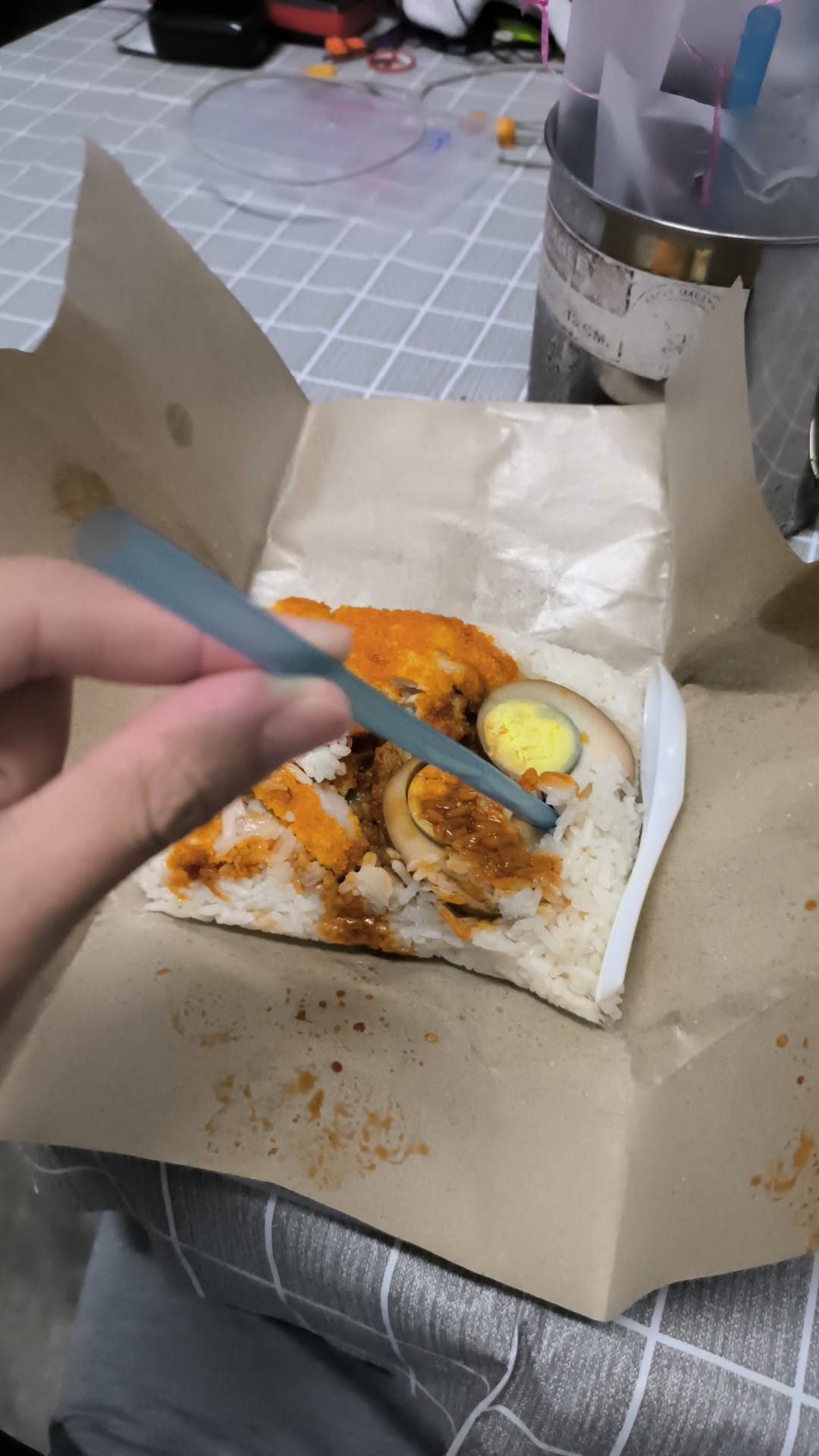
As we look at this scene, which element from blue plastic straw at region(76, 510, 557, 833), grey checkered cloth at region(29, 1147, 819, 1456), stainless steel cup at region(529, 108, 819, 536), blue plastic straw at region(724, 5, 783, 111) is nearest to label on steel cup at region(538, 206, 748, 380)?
stainless steel cup at region(529, 108, 819, 536)

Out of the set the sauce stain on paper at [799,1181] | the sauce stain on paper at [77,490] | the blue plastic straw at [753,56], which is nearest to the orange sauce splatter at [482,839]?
the sauce stain on paper at [799,1181]

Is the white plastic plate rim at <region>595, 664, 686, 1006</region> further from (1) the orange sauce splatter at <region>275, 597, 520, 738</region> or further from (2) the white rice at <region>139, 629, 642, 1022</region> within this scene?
(1) the orange sauce splatter at <region>275, 597, 520, 738</region>

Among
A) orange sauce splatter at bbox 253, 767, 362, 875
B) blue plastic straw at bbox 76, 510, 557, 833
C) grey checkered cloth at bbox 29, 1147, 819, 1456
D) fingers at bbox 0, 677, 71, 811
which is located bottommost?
grey checkered cloth at bbox 29, 1147, 819, 1456

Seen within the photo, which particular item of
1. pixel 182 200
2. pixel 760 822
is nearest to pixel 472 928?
pixel 760 822

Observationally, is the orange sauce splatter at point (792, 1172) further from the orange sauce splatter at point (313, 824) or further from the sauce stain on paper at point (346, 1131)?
the orange sauce splatter at point (313, 824)

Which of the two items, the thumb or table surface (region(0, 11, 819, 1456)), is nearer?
the thumb

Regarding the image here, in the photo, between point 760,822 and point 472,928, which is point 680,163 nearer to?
point 760,822

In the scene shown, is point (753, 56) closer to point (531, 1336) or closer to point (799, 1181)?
point (799, 1181)
